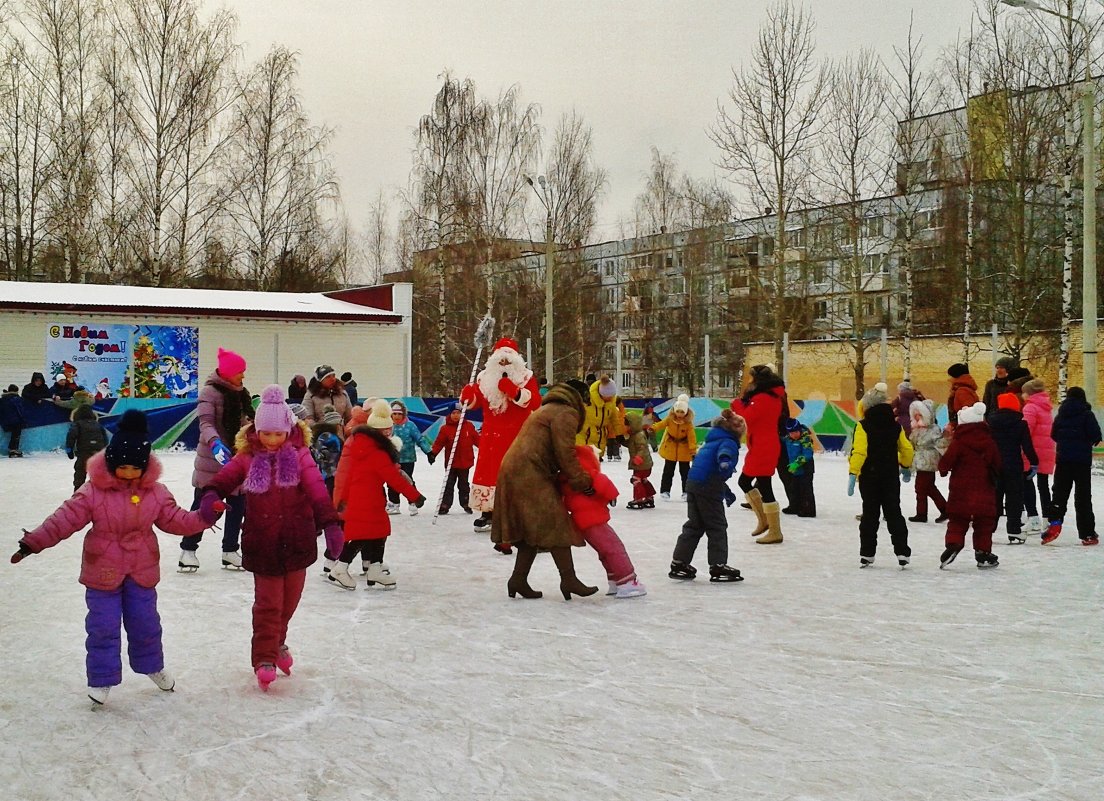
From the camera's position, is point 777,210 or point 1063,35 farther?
point 777,210

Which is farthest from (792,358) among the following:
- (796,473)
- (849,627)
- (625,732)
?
(625,732)

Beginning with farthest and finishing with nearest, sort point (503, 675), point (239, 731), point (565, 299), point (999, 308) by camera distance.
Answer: point (565, 299), point (999, 308), point (503, 675), point (239, 731)

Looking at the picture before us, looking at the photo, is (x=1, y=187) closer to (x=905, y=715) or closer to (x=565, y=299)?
(x=565, y=299)

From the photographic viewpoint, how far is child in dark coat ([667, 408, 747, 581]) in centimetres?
735

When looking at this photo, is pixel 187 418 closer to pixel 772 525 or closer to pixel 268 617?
pixel 772 525

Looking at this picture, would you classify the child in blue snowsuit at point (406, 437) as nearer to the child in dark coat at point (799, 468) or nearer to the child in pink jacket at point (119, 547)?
the child in dark coat at point (799, 468)

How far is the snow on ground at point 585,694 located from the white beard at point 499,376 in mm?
2030

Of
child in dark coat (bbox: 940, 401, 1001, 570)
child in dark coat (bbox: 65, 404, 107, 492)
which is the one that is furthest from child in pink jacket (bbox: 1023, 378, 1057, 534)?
child in dark coat (bbox: 65, 404, 107, 492)

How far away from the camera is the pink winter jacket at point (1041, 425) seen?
10.3 meters

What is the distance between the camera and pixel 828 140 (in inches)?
1077

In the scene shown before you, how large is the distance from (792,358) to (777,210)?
6.20 meters

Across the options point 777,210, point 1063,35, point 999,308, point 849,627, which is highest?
point 1063,35

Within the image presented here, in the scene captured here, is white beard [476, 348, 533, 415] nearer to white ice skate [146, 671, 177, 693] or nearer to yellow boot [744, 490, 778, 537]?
yellow boot [744, 490, 778, 537]

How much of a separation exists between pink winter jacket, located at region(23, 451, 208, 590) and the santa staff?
508cm
